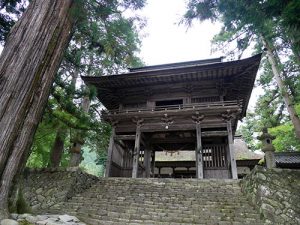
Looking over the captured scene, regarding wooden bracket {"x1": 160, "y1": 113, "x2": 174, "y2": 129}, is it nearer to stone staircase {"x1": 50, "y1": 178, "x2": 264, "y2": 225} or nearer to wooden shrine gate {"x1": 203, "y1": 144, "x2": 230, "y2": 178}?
wooden shrine gate {"x1": 203, "y1": 144, "x2": 230, "y2": 178}

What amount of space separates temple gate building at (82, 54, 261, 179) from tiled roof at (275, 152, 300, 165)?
3450mm

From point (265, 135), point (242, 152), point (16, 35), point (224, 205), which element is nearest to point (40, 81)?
point (16, 35)

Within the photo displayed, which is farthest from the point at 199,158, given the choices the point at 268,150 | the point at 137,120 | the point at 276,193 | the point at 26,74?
the point at 26,74

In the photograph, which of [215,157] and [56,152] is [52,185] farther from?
[215,157]

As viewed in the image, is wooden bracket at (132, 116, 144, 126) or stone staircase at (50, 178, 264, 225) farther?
wooden bracket at (132, 116, 144, 126)

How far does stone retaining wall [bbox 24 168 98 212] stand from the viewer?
7.46 meters

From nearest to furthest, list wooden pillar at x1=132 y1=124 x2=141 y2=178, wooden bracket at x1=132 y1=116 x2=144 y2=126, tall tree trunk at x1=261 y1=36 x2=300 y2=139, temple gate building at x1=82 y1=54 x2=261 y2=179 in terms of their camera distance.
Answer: wooden pillar at x1=132 y1=124 x2=141 y2=178, temple gate building at x1=82 y1=54 x2=261 y2=179, tall tree trunk at x1=261 y1=36 x2=300 y2=139, wooden bracket at x1=132 y1=116 x2=144 y2=126

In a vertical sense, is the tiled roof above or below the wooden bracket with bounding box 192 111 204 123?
below

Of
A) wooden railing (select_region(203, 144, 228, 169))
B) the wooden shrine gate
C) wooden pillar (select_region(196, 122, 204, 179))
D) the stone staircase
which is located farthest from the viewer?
wooden railing (select_region(203, 144, 228, 169))

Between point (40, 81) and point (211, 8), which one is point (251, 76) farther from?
point (40, 81)

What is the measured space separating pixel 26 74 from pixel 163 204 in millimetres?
5066

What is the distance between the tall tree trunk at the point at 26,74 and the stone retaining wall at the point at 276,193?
18.4ft

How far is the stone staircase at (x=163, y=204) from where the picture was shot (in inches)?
228

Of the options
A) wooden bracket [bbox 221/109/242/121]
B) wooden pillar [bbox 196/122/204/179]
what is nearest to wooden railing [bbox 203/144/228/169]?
wooden pillar [bbox 196/122/204/179]
